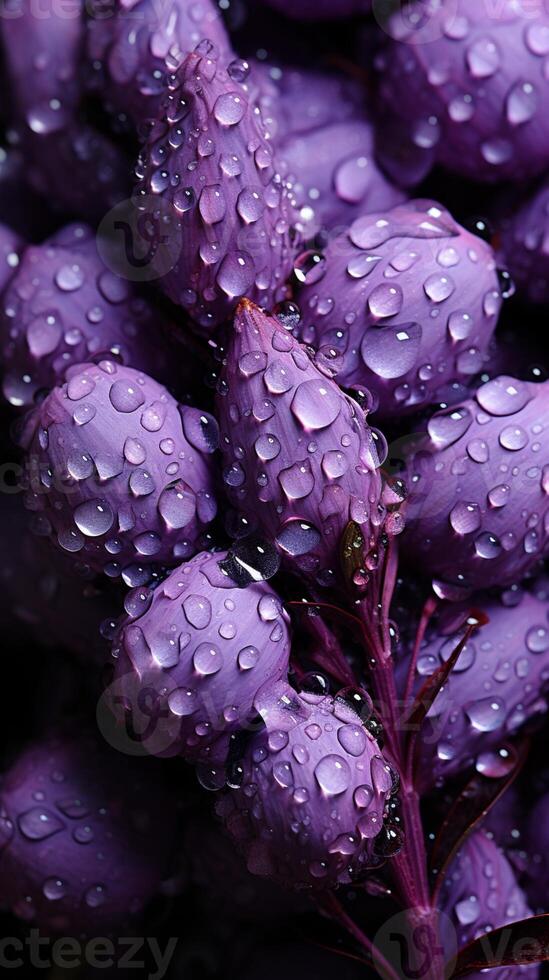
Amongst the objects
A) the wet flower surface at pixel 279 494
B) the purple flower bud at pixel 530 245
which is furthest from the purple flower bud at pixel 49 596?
the purple flower bud at pixel 530 245

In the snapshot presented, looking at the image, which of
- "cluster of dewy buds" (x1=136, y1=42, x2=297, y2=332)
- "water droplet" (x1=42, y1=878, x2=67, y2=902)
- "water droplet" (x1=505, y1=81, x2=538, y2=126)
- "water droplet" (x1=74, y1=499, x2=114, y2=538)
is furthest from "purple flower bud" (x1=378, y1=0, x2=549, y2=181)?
"water droplet" (x1=42, y1=878, x2=67, y2=902)

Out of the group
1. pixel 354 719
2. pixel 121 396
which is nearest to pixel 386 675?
pixel 354 719

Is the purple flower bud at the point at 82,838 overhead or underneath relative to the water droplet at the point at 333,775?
underneath

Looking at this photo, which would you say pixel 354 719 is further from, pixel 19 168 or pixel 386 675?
pixel 19 168

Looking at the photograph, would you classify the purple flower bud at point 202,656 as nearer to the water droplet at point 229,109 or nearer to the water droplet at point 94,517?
the water droplet at point 94,517

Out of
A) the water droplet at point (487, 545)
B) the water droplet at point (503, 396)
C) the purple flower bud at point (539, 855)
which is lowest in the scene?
the purple flower bud at point (539, 855)

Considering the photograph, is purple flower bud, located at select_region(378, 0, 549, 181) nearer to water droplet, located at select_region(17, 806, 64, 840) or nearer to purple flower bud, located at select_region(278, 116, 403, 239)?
purple flower bud, located at select_region(278, 116, 403, 239)

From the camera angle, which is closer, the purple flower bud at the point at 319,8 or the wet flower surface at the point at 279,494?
the wet flower surface at the point at 279,494

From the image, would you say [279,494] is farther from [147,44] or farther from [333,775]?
[147,44]
